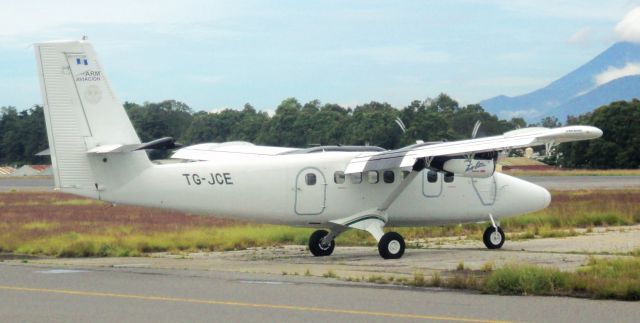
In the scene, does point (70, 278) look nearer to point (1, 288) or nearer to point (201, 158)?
point (1, 288)

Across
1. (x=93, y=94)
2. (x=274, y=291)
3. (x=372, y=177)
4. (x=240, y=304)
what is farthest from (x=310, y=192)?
(x=240, y=304)

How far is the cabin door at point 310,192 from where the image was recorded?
22391 mm

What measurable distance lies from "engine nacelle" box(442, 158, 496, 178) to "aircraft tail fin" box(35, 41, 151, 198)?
6818 millimetres

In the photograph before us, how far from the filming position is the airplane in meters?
20.8

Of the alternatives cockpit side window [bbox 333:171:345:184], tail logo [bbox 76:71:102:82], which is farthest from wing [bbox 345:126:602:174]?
tail logo [bbox 76:71:102:82]

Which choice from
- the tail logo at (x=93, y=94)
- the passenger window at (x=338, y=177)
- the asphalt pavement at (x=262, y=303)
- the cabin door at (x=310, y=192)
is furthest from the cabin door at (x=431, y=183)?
the tail logo at (x=93, y=94)

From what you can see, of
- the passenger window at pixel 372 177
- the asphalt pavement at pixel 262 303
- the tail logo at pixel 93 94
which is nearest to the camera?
the asphalt pavement at pixel 262 303

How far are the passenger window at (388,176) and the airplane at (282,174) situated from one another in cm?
2

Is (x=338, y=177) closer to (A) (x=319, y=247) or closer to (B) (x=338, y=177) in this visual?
(B) (x=338, y=177)

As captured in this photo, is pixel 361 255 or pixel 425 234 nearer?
pixel 361 255

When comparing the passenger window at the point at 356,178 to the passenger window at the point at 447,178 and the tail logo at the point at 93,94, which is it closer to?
the passenger window at the point at 447,178

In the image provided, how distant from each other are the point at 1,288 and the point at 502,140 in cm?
1033

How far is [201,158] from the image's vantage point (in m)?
24.5

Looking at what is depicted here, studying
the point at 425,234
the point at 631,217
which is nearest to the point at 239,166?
the point at 425,234
